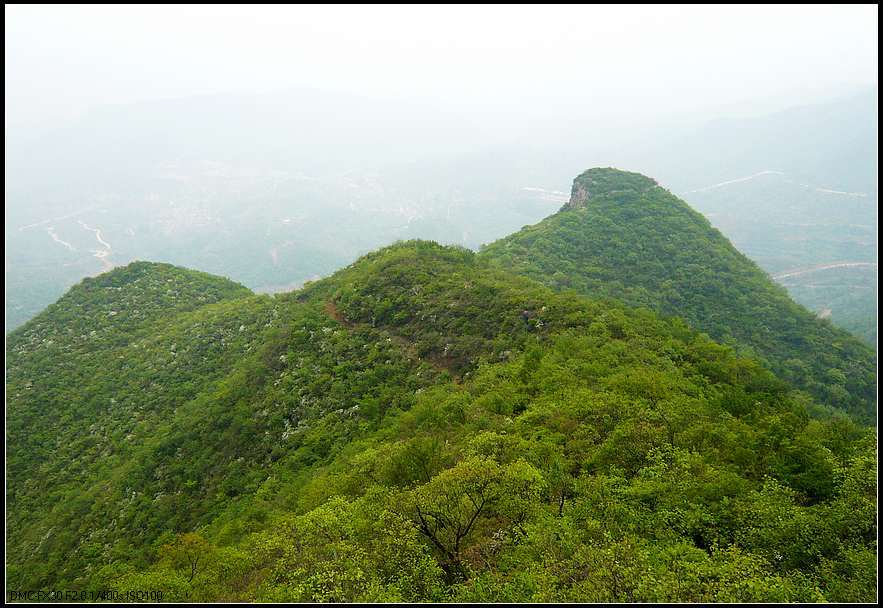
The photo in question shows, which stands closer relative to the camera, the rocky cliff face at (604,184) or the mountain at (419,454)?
the mountain at (419,454)

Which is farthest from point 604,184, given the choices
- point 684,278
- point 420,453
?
point 420,453

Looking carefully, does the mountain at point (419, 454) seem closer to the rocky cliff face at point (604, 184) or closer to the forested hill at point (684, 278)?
the forested hill at point (684, 278)

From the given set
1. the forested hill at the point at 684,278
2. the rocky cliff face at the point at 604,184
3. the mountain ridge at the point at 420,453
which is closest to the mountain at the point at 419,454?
the mountain ridge at the point at 420,453

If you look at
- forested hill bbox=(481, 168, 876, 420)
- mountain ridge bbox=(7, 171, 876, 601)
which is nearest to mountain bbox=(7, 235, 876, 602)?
mountain ridge bbox=(7, 171, 876, 601)

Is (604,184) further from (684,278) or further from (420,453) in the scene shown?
(420,453)

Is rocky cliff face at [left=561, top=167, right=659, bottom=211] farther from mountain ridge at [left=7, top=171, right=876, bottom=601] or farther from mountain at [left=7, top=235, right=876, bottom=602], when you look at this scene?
mountain ridge at [left=7, top=171, right=876, bottom=601]

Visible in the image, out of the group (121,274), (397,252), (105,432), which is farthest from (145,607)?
(121,274)
